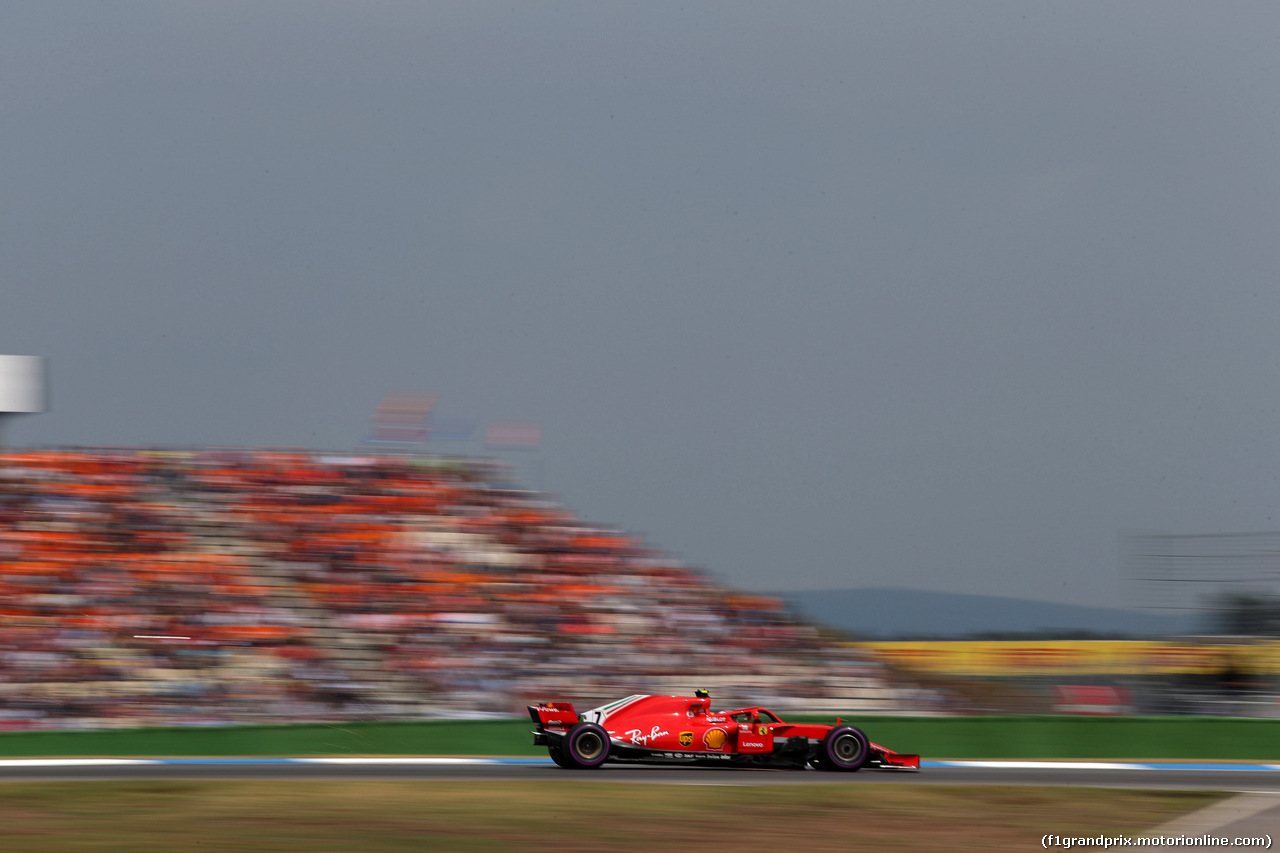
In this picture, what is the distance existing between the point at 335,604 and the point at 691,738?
18.1 feet

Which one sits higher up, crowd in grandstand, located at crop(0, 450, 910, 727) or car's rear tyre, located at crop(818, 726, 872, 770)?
crowd in grandstand, located at crop(0, 450, 910, 727)

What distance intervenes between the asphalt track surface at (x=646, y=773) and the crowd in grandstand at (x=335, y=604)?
3.22 feet

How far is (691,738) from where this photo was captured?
46.2 feet

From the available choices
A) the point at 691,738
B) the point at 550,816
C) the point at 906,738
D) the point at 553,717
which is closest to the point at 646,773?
the point at 691,738

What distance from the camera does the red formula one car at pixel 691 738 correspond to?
551 inches

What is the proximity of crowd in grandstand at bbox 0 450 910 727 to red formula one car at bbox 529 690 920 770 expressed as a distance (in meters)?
2.86

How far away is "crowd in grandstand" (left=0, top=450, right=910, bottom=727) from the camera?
16469mm

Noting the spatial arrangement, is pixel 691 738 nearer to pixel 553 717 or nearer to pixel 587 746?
pixel 587 746

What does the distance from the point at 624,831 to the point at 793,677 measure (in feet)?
→ 23.4

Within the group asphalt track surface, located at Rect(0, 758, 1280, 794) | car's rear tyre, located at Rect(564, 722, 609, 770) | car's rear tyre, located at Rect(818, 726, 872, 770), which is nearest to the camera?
asphalt track surface, located at Rect(0, 758, 1280, 794)

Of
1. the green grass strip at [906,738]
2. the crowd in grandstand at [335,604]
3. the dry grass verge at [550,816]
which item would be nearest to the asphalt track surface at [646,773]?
the green grass strip at [906,738]

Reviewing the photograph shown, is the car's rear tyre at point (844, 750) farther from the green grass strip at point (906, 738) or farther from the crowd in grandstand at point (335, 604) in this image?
the crowd in grandstand at point (335, 604)

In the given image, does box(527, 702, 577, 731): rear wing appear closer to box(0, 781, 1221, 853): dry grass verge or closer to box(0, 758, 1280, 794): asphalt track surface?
box(0, 758, 1280, 794): asphalt track surface

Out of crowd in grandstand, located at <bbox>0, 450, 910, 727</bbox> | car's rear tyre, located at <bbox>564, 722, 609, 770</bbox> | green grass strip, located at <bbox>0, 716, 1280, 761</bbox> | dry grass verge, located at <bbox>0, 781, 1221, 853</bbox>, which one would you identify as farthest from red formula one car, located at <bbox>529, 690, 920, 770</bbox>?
crowd in grandstand, located at <bbox>0, 450, 910, 727</bbox>
